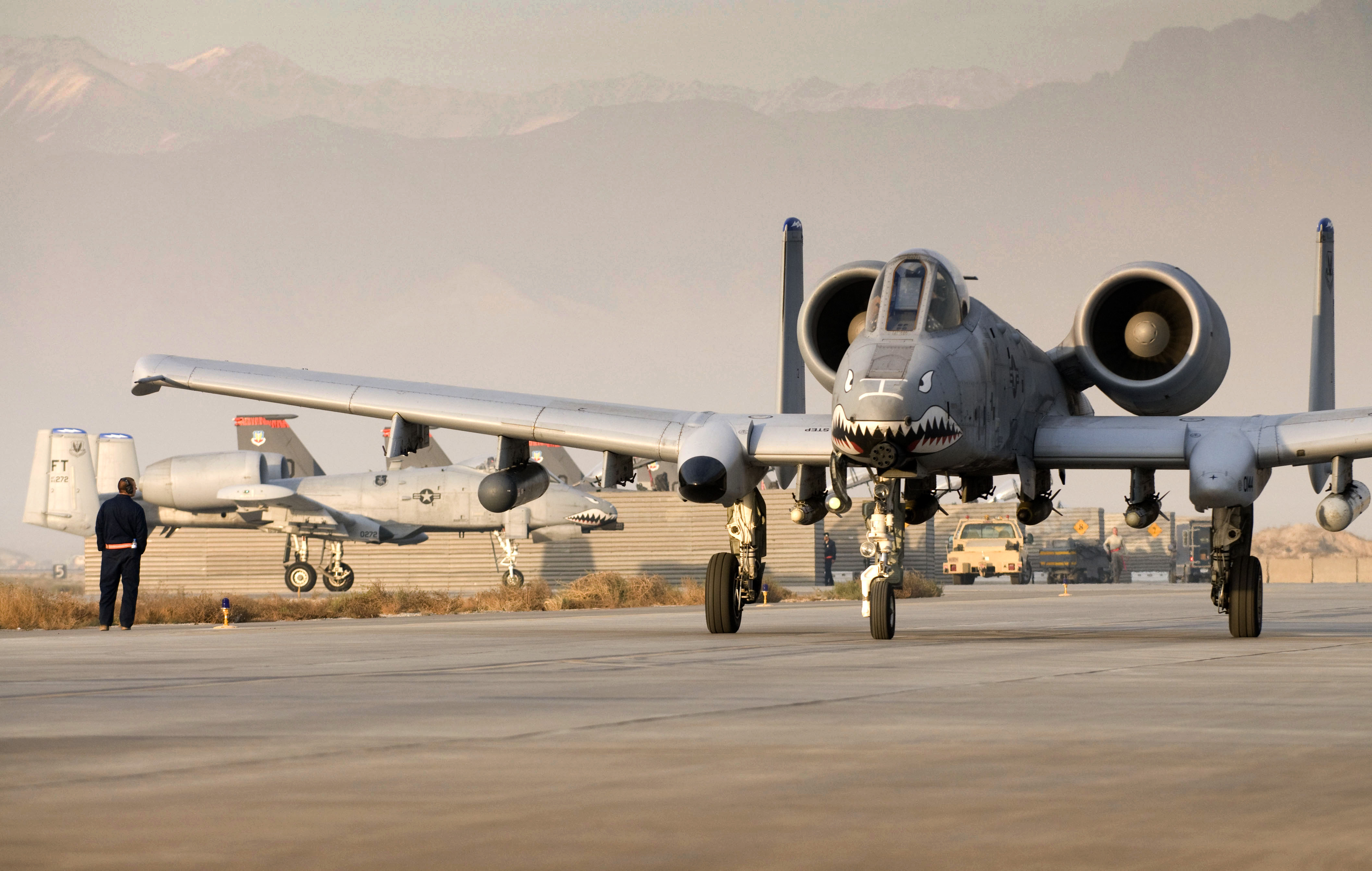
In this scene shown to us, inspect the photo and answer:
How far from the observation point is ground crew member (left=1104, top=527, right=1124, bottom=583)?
227ft

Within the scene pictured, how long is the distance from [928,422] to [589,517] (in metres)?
34.2

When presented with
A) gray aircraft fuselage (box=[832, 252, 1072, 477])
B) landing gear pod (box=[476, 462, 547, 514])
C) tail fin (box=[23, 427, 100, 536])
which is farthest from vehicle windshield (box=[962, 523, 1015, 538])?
gray aircraft fuselage (box=[832, 252, 1072, 477])

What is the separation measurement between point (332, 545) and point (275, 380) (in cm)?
3015

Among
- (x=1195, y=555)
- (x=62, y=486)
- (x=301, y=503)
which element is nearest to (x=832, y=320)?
(x=301, y=503)

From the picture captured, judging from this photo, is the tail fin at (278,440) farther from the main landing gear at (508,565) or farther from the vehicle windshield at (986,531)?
the vehicle windshield at (986,531)

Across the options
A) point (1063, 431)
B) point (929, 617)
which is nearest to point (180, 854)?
point (1063, 431)

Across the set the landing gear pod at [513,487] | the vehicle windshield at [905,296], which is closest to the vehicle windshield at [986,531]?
the landing gear pod at [513,487]

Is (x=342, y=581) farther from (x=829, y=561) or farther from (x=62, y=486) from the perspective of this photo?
(x=829, y=561)

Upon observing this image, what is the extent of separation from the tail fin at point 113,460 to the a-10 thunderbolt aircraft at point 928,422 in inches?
1361

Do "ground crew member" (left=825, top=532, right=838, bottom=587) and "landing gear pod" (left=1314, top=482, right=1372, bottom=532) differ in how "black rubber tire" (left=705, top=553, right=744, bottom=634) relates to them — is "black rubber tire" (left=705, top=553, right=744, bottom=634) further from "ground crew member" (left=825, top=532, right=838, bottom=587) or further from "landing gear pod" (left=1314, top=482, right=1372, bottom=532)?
"ground crew member" (left=825, top=532, right=838, bottom=587)

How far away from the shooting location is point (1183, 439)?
17875mm

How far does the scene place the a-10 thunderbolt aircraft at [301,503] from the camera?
4756cm

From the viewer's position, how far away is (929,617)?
25.5m

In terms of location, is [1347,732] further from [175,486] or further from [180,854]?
[175,486]
